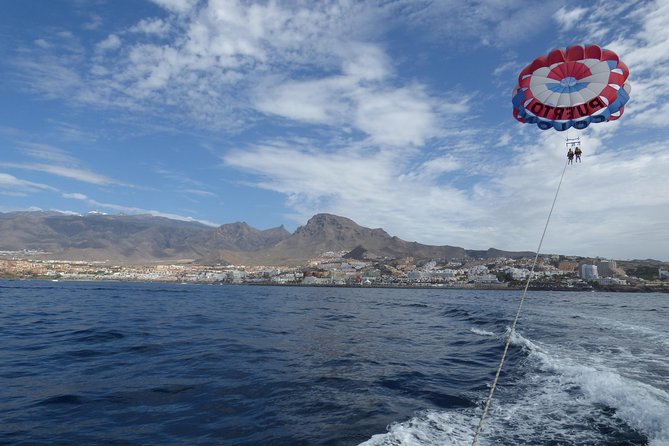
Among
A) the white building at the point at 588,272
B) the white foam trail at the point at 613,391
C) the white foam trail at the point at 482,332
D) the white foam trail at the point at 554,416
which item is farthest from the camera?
the white building at the point at 588,272

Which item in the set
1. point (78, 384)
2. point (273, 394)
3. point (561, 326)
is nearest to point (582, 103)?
point (273, 394)

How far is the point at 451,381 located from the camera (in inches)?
508

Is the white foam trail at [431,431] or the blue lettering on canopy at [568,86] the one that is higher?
the blue lettering on canopy at [568,86]

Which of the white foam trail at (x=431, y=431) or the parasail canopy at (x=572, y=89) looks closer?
the white foam trail at (x=431, y=431)

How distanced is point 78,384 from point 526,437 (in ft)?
38.7

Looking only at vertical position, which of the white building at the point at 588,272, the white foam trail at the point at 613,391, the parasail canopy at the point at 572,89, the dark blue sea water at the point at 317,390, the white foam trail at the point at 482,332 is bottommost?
the white foam trail at the point at 482,332

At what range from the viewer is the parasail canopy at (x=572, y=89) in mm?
13086

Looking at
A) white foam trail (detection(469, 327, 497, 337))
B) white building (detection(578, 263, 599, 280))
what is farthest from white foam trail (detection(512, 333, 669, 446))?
white building (detection(578, 263, 599, 280))

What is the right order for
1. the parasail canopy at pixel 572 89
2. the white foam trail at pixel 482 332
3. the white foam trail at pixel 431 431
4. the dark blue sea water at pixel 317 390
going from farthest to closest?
the white foam trail at pixel 482 332, the parasail canopy at pixel 572 89, the dark blue sea water at pixel 317 390, the white foam trail at pixel 431 431

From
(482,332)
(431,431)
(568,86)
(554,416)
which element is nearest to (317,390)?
(431,431)

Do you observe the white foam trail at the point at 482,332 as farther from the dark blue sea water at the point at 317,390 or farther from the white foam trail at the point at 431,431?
the white foam trail at the point at 431,431

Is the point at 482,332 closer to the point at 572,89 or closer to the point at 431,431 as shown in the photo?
the point at 572,89

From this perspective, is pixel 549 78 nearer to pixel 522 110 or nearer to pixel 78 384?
pixel 522 110

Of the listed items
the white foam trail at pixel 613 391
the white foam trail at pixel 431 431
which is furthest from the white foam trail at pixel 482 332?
the white foam trail at pixel 431 431
